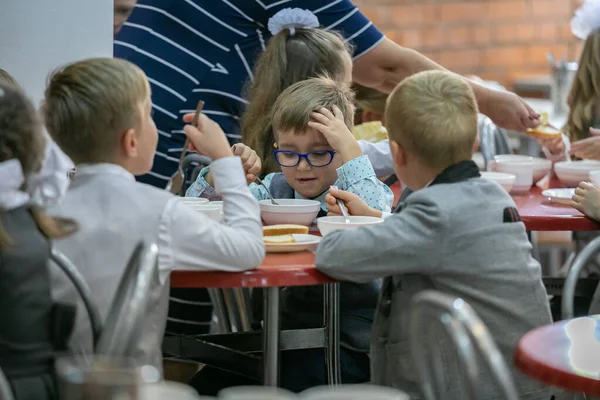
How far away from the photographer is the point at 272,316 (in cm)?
220

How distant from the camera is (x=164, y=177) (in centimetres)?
329

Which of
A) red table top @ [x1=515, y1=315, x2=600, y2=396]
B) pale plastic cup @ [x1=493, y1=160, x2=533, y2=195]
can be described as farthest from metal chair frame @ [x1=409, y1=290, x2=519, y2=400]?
pale plastic cup @ [x1=493, y1=160, x2=533, y2=195]

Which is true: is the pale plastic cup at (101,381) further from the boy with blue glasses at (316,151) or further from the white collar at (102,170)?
the boy with blue glasses at (316,151)

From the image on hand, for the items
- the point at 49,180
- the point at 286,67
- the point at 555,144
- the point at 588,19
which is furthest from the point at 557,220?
the point at 588,19

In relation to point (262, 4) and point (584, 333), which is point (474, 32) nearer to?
point (262, 4)

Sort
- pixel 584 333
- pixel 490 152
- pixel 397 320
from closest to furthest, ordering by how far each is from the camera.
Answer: pixel 584 333 → pixel 397 320 → pixel 490 152

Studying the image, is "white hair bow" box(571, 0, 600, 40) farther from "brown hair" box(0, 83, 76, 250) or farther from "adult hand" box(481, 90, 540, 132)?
"brown hair" box(0, 83, 76, 250)

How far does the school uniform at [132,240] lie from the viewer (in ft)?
6.37

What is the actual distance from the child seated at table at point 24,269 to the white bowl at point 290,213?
76 centimetres

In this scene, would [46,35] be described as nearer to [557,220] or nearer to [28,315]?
[28,315]

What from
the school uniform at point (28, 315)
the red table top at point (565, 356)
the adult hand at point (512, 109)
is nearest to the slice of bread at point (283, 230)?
the school uniform at point (28, 315)

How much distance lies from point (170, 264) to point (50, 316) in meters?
0.26

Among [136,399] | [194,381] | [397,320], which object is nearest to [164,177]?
[194,381]

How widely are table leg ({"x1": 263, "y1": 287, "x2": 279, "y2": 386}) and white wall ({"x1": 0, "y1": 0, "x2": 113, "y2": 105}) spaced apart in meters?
1.07
